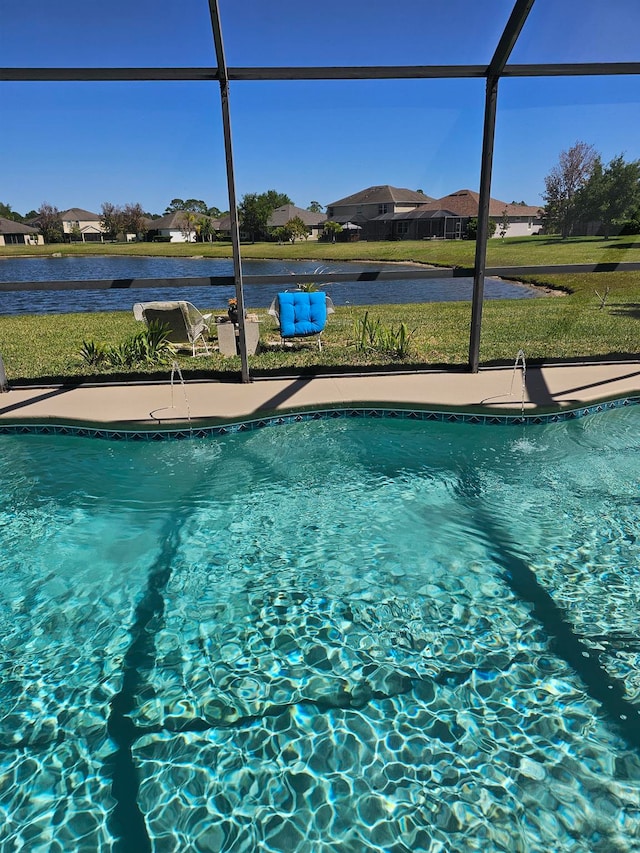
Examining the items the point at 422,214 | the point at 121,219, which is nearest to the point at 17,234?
the point at 121,219

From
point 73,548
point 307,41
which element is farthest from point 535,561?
point 307,41

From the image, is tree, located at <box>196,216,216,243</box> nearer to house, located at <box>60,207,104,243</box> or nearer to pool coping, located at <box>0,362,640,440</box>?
house, located at <box>60,207,104,243</box>

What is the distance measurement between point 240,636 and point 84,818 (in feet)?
2.95

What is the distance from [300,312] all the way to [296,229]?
49.5 ft

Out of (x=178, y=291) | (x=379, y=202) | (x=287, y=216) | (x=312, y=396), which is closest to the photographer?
(x=312, y=396)

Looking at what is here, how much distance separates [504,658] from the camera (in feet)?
7.72

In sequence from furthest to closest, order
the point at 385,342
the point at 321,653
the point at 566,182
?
1. the point at 566,182
2. the point at 385,342
3. the point at 321,653

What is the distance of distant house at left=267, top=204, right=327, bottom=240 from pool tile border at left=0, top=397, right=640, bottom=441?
12355 millimetres

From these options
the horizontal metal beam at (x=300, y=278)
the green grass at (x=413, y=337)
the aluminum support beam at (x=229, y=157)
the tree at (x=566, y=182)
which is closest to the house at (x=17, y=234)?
the green grass at (x=413, y=337)

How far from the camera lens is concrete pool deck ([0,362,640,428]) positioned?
4594mm

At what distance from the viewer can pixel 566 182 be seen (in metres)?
7.42

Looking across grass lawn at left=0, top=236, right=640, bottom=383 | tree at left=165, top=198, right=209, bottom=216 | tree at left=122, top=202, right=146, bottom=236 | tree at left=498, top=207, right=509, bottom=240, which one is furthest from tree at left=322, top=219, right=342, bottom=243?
tree at left=498, top=207, right=509, bottom=240

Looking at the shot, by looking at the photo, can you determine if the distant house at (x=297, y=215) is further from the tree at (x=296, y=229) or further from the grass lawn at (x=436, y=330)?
the grass lawn at (x=436, y=330)

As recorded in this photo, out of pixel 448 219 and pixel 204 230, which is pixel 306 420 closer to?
pixel 448 219
